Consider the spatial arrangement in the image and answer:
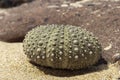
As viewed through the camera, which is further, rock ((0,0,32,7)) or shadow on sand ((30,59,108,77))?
rock ((0,0,32,7))

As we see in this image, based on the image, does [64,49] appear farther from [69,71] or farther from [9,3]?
[9,3]

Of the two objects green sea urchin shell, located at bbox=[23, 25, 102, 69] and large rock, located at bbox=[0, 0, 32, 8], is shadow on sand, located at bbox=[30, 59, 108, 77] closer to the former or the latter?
green sea urchin shell, located at bbox=[23, 25, 102, 69]

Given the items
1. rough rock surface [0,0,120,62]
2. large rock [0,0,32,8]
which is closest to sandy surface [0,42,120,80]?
rough rock surface [0,0,120,62]

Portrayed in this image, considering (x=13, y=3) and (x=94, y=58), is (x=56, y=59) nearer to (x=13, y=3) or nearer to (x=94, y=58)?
(x=94, y=58)

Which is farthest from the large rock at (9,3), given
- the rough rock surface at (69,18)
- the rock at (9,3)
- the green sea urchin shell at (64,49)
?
the green sea urchin shell at (64,49)

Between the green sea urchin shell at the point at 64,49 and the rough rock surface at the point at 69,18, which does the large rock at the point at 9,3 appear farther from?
the green sea urchin shell at the point at 64,49

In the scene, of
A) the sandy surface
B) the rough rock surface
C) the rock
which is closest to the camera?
the sandy surface
